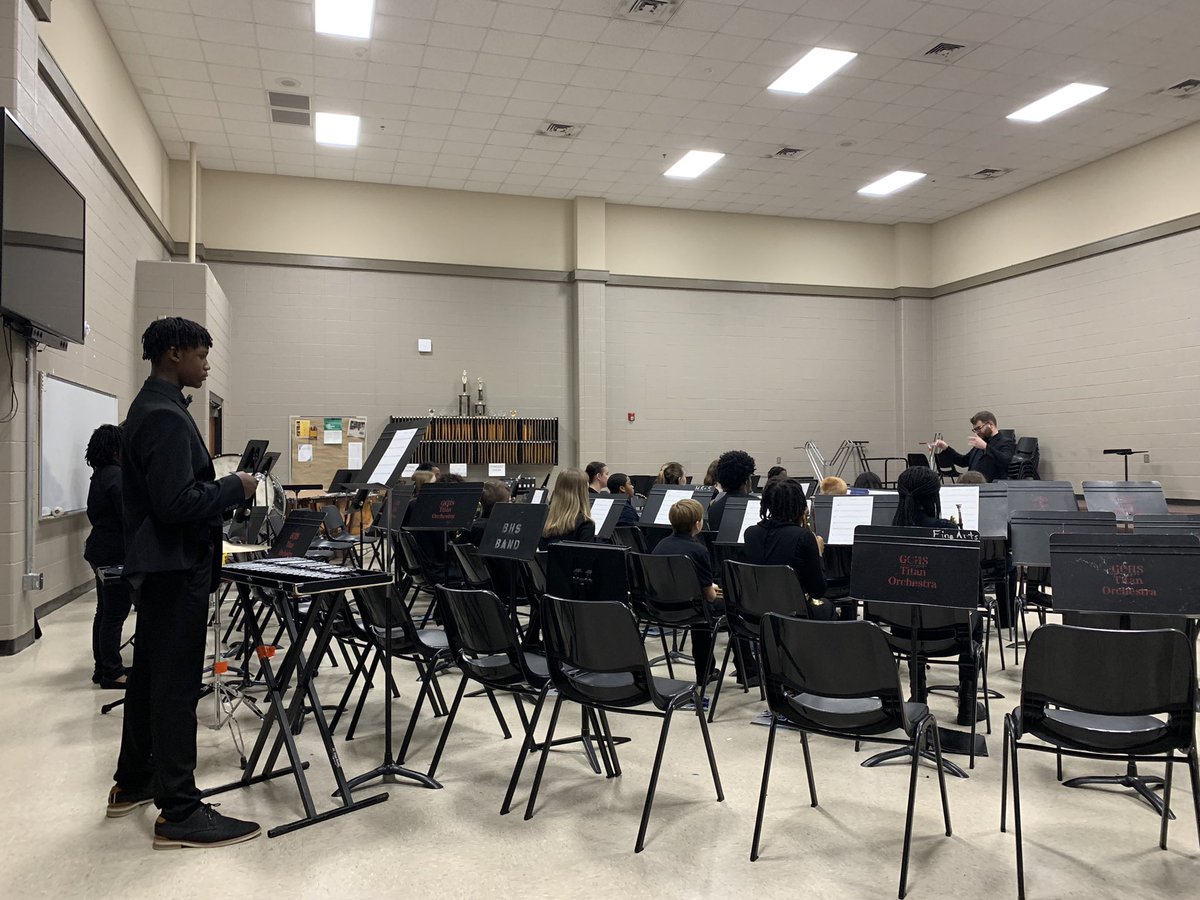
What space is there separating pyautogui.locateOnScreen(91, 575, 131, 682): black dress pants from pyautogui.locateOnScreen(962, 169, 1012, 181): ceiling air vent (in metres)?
11.5

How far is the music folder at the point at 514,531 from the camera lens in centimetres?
437

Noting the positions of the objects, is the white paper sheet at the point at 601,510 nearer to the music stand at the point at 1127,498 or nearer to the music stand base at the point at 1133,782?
the music stand base at the point at 1133,782

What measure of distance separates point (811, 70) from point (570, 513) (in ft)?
20.4

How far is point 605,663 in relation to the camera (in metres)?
3.05

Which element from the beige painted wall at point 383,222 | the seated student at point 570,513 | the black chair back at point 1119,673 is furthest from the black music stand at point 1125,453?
the black chair back at point 1119,673

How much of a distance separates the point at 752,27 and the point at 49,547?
7.39m

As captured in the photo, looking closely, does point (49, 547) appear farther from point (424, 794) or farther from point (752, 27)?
point (752, 27)

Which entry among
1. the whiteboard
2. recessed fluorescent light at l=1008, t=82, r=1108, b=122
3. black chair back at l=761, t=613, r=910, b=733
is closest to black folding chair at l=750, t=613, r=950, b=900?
black chair back at l=761, t=613, r=910, b=733

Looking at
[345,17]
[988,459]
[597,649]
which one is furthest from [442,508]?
[988,459]

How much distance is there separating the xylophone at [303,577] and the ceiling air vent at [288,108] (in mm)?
7378

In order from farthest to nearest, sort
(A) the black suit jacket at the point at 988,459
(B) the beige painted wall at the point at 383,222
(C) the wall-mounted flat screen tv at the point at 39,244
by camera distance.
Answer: (B) the beige painted wall at the point at 383,222 < (A) the black suit jacket at the point at 988,459 < (C) the wall-mounted flat screen tv at the point at 39,244

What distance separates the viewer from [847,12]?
25.1 feet

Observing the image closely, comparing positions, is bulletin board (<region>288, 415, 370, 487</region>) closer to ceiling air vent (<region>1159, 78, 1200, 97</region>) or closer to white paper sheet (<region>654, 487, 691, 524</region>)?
white paper sheet (<region>654, 487, 691, 524</region>)

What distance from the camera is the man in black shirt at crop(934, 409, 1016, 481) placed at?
8.68m
